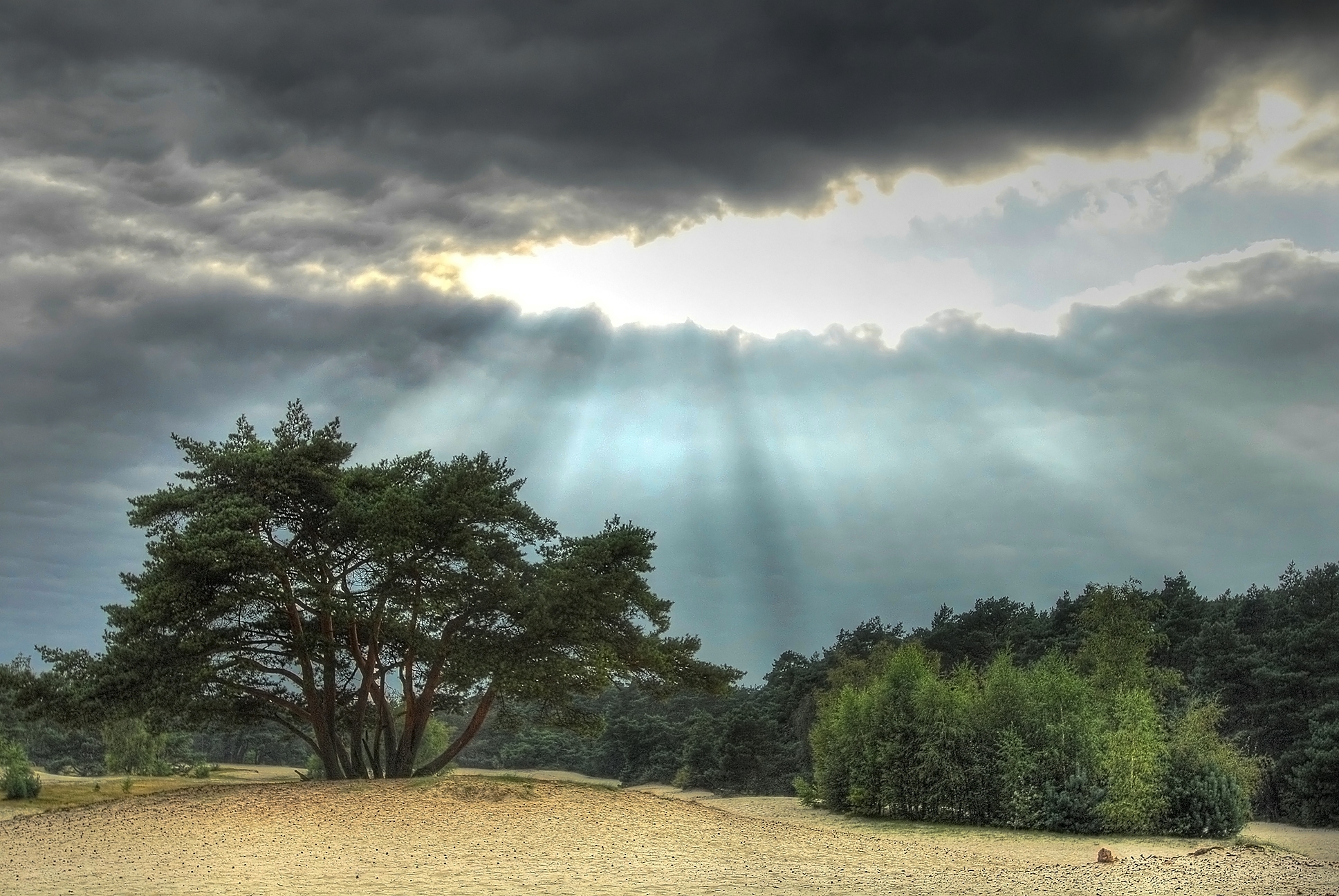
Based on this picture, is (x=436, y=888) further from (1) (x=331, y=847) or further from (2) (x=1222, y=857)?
(2) (x=1222, y=857)

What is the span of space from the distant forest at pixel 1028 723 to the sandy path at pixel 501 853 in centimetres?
379

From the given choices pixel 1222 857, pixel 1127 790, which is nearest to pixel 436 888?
pixel 1222 857

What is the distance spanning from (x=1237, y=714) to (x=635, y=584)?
31.4 meters

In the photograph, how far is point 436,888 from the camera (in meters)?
14.3

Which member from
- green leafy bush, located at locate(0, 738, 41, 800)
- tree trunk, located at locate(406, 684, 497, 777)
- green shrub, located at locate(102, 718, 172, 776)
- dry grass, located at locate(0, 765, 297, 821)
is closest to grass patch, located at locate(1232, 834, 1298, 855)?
tree trunk, located at locate(406, 684, 497, 777)

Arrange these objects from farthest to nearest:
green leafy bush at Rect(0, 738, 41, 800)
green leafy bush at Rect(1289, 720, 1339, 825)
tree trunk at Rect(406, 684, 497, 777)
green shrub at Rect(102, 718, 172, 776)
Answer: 1. green shrub at Rect(102, 718, 172, 776)
2. green leafy bush at Rect(1289, 720, 1339, 825)
3. green leafy bush at Rect(0, 738, 41, 800)
4. tree trunk at Rect(406, 684, 497, 777)

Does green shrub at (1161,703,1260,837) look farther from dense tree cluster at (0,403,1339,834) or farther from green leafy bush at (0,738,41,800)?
green leafy bush at (0,738,41,800)

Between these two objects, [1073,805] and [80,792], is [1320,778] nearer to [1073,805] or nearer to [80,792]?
[1073,805]

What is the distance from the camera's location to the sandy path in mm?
14867

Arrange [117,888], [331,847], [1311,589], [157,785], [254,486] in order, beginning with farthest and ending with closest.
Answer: [1311,589], [157,785], [254,486], [331,847], [117,888]

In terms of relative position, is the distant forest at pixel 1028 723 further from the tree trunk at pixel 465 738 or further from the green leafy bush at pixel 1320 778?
the tree trunk at pixel 465 738

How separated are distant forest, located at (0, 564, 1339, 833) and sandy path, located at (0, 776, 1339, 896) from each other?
3.79m

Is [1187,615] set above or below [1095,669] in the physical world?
above

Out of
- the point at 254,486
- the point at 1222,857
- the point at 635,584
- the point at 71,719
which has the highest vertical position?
the point at 254,486
